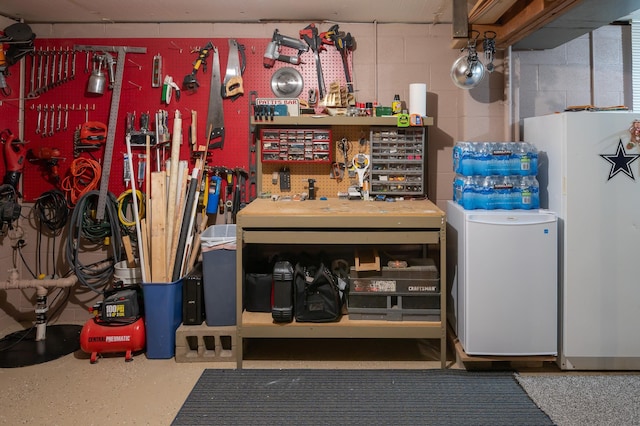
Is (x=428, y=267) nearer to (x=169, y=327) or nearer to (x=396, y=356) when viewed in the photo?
(x=396, y=356)

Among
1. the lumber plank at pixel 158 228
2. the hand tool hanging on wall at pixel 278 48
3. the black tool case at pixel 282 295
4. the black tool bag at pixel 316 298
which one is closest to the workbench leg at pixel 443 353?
the black tool bag at pixel 316 298

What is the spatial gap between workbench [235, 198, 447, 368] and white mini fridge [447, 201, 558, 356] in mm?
187

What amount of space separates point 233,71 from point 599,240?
279cm

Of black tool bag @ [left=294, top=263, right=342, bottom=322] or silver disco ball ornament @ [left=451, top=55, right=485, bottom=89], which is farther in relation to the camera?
silver disco ball ornament @ [left=451, top=55, right=485, bottom=89]

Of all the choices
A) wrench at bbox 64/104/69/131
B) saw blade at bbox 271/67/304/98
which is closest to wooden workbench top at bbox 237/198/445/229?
saw blade at bbox 271/67/304/98

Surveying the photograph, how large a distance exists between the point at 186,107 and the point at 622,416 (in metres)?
3.42

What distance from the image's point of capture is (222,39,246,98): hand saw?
3.40m

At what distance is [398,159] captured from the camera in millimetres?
3268

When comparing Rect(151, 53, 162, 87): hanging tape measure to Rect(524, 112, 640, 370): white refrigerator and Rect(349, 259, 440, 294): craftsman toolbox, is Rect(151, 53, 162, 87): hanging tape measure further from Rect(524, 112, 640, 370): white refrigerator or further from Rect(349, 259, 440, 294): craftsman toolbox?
Rect(524, 112, 640, 370): white refrigerator

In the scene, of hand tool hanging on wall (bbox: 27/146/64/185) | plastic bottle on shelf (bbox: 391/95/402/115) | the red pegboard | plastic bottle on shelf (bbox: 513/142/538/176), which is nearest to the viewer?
plastic bottle on shelf (bbox: 513/142/538/176)

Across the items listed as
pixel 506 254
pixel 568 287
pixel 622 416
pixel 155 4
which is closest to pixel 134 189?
pixel 155 4

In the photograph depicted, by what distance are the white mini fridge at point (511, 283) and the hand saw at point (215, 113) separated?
198 centimetres

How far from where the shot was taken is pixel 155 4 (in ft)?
10.1

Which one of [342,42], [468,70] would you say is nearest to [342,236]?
[468,70]
